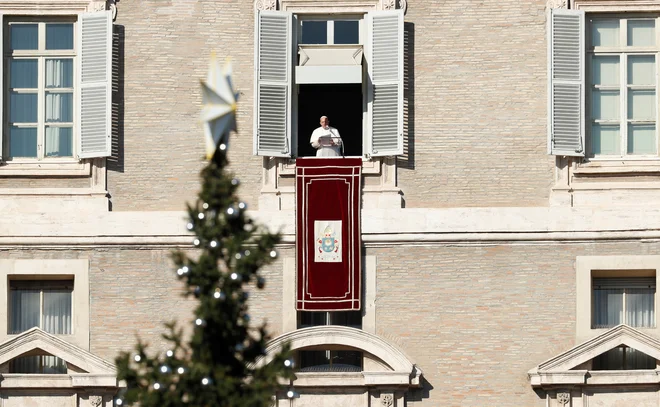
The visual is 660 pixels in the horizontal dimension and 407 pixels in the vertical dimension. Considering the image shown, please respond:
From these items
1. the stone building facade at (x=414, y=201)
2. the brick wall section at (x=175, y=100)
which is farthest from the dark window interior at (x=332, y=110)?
the brick wall section at (x=175, y=100)

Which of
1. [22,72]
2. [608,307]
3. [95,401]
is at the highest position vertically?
[22,72]

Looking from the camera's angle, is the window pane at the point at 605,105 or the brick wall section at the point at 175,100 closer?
the brick wall section at the point at 175,100

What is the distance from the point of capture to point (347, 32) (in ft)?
Answer: 110

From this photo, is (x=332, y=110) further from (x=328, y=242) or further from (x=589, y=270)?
(x=589, y=270)

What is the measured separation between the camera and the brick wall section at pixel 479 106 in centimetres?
3300

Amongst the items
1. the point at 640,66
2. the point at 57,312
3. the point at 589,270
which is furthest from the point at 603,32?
the point at 57,312

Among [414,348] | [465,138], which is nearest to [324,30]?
[465,138]

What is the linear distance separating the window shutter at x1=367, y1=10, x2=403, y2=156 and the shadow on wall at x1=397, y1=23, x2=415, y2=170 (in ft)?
0.59

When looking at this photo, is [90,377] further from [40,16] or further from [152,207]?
[40,16]

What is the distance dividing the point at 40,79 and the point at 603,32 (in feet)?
25.6

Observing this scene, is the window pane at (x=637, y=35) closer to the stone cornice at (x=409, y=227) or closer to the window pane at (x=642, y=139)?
the window pane at (x=642, y=139)

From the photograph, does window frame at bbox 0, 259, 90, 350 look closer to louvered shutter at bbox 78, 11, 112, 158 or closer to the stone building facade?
the stone building facade

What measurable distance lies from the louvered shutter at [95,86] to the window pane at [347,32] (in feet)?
10.3

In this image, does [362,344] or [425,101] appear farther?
[425,101]
